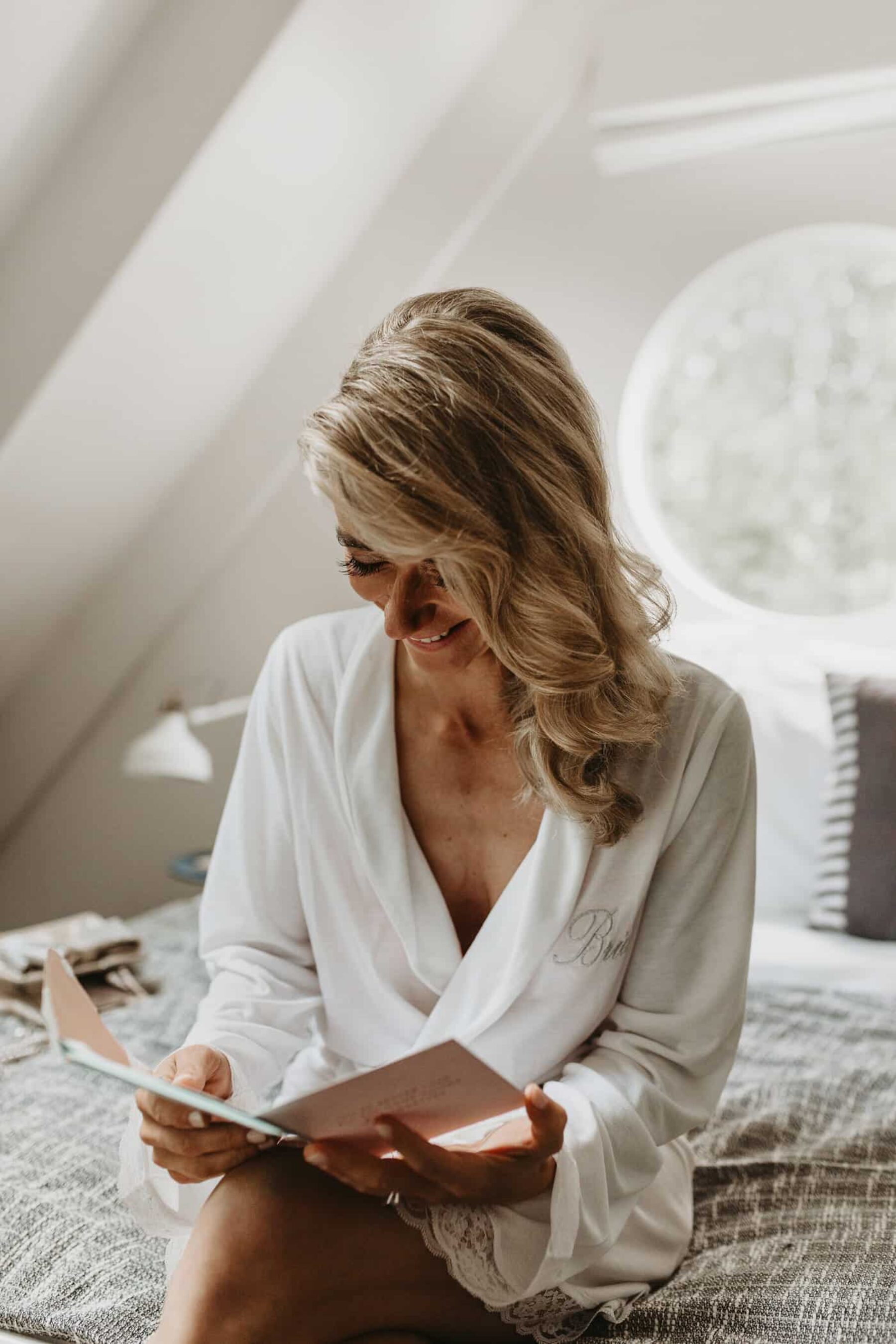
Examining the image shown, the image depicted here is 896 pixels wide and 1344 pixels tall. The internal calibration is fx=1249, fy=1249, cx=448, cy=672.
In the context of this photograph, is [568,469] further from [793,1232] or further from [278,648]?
[793,1232]

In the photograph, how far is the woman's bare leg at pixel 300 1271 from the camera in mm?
916

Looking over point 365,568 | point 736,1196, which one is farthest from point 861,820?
point 365,568

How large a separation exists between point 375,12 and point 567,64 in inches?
34.6

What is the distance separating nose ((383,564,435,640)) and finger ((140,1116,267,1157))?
1.39 feet

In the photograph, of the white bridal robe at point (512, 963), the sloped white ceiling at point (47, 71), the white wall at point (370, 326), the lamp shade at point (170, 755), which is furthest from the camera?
the white wall at point (370, 326)

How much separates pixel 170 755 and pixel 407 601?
5.17ft

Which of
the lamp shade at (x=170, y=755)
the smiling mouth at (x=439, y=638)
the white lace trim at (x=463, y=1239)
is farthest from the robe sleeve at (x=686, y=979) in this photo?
the lamp shade at (x=170, y=755)

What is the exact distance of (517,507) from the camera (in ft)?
3.31

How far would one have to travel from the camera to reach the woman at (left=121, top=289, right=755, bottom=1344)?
0.97m

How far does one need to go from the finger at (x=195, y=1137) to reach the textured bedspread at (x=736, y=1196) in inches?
7.9

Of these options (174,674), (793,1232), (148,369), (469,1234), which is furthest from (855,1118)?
(174,674)

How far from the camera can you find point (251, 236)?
236cm

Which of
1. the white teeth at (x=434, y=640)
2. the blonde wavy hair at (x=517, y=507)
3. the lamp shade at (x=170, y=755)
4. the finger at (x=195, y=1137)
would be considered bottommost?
the lamp shade at (x=170, y=755)

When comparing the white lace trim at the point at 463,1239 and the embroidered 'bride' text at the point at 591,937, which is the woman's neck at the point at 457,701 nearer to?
the embroidered 'bride' text at the point at 591,937
